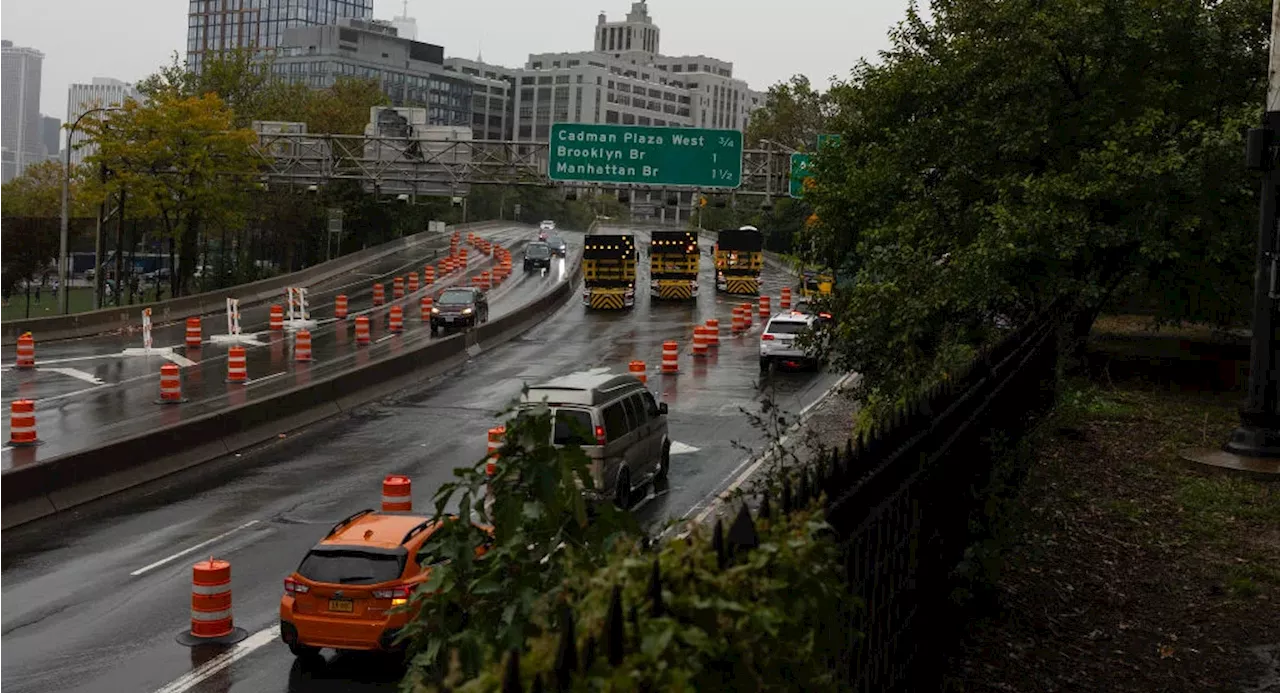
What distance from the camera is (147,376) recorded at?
1433 inches

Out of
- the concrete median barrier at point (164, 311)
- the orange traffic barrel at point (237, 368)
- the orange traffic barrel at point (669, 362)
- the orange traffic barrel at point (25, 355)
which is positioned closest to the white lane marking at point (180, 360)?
the orange traffic barrel at point (237, 368)

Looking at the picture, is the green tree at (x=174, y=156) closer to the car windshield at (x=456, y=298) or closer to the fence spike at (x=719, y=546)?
the car windshield at (x=456, y=298)

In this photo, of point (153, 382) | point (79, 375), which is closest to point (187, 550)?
point (153, 382)

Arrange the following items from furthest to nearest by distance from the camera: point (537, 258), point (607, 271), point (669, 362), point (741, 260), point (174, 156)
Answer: point (537, 258) → point (741, 260) → point (174, 156) → point (607, 271) → point (669, 362)

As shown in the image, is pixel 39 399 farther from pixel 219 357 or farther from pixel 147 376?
pixel 219 357

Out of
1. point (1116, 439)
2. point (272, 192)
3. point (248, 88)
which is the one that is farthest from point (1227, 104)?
point (248, 88)

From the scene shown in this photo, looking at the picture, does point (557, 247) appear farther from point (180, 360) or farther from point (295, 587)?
point (295, 587)

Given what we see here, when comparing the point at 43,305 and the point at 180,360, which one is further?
the point at 43,305

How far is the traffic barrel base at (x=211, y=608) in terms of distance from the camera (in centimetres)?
1412

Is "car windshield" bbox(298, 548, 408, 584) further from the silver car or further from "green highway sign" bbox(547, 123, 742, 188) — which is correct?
"green highway sign" bbox(547, 123, 742, 188)

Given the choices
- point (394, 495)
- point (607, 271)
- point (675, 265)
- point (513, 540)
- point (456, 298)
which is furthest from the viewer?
point (675, 265)

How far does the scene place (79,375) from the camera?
3622 centimetres

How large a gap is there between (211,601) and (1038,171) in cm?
1710

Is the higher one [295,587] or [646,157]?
[646,157]
